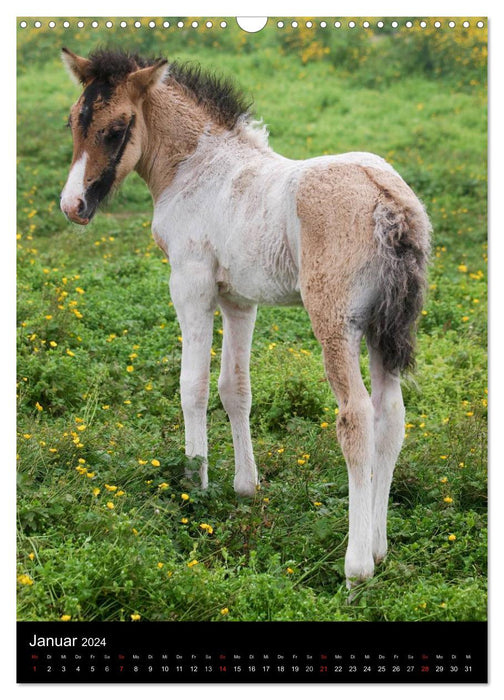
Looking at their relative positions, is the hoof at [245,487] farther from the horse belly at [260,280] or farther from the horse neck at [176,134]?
the horse neck at [176,134]

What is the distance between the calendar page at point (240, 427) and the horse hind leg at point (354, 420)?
1 centimetres

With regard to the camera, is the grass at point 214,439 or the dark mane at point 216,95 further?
the dark mane at point 216,95

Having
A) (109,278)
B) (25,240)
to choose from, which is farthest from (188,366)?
(25,240)

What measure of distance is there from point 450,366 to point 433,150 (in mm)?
6138

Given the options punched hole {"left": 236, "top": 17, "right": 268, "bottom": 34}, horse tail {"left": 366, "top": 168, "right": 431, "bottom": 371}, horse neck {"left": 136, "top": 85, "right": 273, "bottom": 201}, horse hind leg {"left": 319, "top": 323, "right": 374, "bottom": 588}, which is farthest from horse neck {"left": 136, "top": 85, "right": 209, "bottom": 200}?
horse hind leg {"left": 319, "top": 323, "right": 374, "bottom": 588}

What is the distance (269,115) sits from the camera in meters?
13.4

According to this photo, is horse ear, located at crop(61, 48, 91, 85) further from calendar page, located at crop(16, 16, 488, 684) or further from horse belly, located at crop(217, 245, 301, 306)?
horse belly, located at crop(217, 245, 301, 306)

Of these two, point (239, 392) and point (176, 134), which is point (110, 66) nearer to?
point (176, 134)

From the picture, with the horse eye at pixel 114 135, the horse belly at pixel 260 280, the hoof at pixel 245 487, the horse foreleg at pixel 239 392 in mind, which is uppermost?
the horse eye at pixel 114 135

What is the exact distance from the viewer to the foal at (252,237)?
15.2ft

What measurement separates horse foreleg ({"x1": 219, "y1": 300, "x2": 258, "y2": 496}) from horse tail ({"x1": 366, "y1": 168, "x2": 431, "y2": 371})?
130 cm

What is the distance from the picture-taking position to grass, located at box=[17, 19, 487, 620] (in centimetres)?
466

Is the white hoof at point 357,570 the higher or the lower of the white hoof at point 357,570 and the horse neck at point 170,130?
the lower

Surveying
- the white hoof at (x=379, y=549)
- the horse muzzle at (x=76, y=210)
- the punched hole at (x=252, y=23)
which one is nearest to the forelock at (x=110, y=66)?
the horse muzzle at (x=76, y=210)
